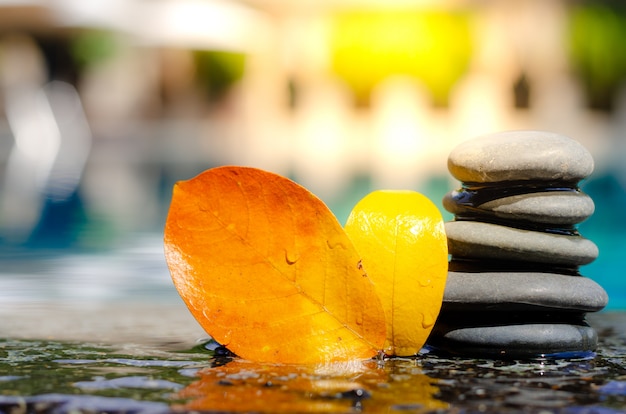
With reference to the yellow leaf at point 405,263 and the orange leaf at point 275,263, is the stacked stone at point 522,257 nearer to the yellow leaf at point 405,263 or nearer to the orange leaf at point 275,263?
the yellow leaf at point 405,263

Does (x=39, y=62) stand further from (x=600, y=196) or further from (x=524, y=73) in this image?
(x=600, y=196)

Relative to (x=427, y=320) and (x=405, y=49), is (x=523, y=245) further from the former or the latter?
(x=405, y=49)

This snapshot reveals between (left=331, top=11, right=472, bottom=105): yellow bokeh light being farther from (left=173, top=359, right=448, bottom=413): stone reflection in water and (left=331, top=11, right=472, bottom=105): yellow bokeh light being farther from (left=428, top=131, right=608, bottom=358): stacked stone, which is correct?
(left=173, top=359, right=448, bottom=413): stone reflection in water

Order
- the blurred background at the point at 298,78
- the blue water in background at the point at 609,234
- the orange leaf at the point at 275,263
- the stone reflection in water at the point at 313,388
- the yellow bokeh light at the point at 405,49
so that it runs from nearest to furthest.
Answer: the stone reflection in water at the point at 313,388 < the orange leaf at the point at 275,263 < the blue water in background at the point at 609,234 < the blurred background at the point at 298,78 < the yellow bokeh light at the point at 405,49

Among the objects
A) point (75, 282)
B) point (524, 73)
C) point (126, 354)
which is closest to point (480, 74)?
point (524, 73)

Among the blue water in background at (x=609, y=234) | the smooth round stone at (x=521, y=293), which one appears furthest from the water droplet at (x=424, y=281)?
the blue water in background at (x=609, y=234)

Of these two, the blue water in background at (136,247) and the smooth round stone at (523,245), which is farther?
the blue water in background at (136,247)

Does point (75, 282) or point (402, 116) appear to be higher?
point (402, 116)
